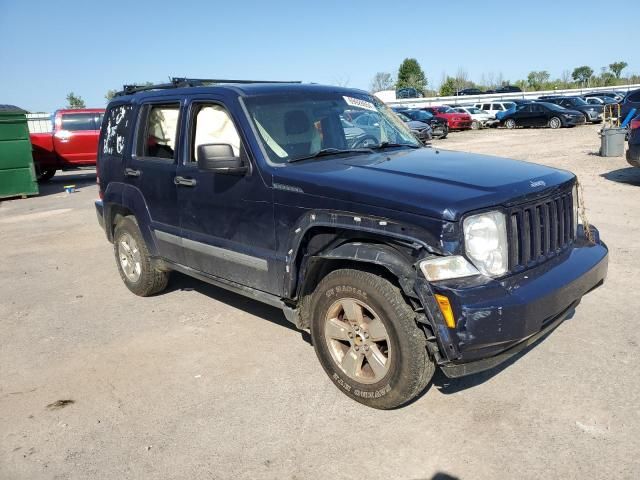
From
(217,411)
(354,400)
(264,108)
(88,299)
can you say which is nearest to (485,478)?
(354,400)

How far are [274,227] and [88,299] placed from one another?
3.00 meters

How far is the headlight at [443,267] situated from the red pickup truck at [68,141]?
14.9 meters

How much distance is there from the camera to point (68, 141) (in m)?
15.9

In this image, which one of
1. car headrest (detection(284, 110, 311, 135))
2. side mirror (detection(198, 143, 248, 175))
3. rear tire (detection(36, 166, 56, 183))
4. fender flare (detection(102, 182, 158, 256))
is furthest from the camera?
rear tire (detection(36, 166, 56, 183))

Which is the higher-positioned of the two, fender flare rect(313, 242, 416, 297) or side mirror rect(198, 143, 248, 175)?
side mirror rect(198, 143, 248, 175)

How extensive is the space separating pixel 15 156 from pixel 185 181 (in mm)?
11093

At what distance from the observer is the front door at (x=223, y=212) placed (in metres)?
3.88

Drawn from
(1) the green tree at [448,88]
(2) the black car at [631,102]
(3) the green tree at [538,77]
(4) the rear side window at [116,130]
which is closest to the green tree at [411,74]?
(1) the green tree at [448,88]

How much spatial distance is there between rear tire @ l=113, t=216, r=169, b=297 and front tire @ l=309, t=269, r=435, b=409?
2.45 metres

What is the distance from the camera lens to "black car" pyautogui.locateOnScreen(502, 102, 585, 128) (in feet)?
90.6

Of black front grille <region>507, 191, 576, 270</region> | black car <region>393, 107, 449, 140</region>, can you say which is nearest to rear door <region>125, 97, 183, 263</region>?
black front grille <region>507, 191, 576, 270</region>

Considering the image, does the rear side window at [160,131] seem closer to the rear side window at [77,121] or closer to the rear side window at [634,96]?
the rear side window at [77,121]

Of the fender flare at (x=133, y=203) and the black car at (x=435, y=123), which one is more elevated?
the black car at (x=435, y=123)

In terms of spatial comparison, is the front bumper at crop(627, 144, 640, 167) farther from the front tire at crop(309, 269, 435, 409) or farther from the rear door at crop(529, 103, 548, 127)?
the rear door at crop(529, 103, 548, 127)
